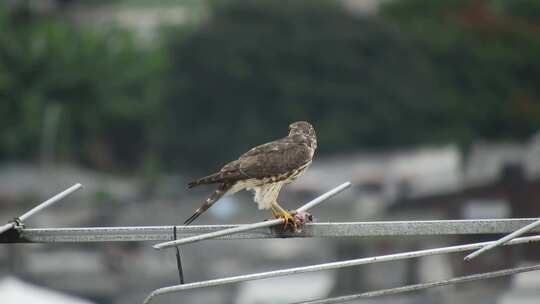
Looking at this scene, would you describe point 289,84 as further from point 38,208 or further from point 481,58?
point 38,208

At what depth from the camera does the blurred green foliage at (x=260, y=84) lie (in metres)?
78.4

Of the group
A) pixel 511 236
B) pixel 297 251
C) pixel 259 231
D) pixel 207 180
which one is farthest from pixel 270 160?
pixel 297 251

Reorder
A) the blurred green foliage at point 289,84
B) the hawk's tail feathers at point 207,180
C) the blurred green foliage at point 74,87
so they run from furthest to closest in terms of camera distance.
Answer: the blurred green foliage at point 289,84, the blurred green foliage at point 74,87, the hawk's tail feathers at point 207,180

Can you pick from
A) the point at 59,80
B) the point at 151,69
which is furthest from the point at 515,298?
the point at 151,69

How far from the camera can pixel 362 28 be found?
8806 centimetres

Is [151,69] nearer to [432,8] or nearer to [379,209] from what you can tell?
[432,8]

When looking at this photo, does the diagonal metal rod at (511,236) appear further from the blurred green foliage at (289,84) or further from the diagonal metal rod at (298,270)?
the blurred green foliage at (289,84)

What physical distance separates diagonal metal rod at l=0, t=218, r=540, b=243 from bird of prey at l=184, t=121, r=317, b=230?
197cm

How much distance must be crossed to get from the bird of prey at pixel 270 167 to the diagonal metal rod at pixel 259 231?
1973 mm

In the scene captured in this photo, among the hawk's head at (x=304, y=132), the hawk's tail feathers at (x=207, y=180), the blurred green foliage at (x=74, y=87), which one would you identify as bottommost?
the hawk's tail feathers at (x=207, y=180)

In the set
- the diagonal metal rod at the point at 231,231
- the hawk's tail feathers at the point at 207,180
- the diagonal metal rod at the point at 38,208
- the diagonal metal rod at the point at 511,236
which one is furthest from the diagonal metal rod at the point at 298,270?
the hawk's tail feathers at the point at 207,180

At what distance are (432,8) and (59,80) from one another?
31.6 meters

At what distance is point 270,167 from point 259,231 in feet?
7.58

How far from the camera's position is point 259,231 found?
30.5 ft
